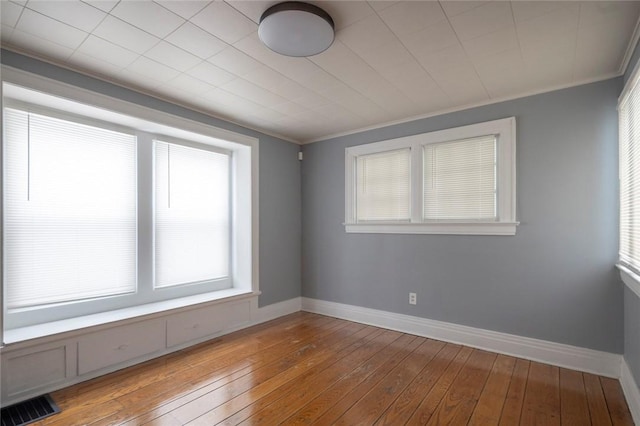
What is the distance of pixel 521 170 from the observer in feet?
9.52

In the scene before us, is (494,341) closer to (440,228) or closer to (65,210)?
(440,228)

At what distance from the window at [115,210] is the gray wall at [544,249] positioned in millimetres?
2048

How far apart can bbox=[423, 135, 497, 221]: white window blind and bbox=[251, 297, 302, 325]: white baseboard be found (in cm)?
221

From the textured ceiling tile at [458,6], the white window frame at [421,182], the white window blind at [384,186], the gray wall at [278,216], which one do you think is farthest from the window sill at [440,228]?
the textured ceiling tile at [458,6]

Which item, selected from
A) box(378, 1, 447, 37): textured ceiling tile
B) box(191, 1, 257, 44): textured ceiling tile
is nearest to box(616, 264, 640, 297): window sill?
box(378, 1, 447, 37): textured ceiling tile

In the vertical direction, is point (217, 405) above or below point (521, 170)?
below

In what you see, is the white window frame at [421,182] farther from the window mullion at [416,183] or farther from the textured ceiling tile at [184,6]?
the textured ceiling tile at [184,6]

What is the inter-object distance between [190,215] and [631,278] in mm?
3864

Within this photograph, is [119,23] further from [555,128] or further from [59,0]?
[555,128]

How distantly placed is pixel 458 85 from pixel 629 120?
1200mm

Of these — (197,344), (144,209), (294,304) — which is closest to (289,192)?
(294,304)

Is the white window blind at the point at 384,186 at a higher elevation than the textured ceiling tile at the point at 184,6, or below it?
below

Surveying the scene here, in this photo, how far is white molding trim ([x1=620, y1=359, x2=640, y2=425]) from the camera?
1.94 meters

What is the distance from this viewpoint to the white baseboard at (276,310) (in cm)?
390
